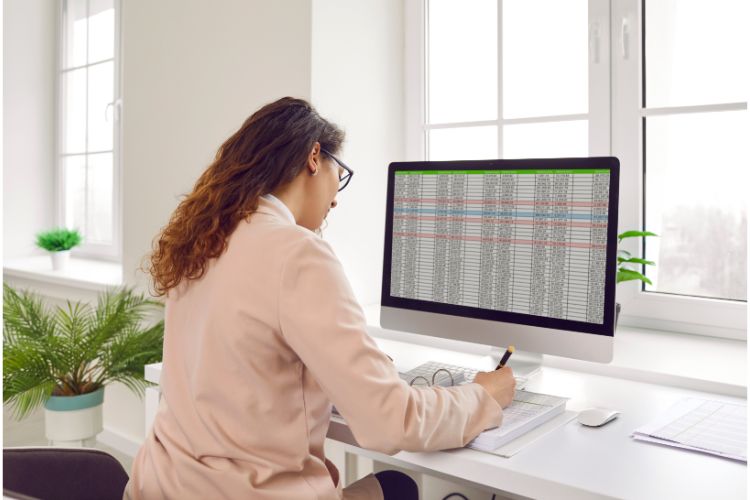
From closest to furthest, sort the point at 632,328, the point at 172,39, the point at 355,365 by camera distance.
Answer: the point at 355,365 → the point at 632,328 → the point at 172,39

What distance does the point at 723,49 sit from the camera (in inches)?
71.6

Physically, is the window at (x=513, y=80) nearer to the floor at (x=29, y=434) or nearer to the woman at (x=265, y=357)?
the woman at (x=265, y=357)

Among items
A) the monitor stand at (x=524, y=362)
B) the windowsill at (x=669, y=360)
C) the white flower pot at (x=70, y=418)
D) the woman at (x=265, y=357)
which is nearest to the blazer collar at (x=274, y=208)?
the woman at (x=265, y=357)

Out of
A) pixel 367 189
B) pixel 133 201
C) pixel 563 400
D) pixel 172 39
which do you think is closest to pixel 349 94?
pixel 367 189

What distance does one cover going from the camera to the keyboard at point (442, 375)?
1407mm

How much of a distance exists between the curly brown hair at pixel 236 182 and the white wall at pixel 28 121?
2989 mm

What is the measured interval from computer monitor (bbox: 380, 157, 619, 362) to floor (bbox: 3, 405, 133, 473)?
6.11 feet

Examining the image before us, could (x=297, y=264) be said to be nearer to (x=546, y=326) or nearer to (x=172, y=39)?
(x=546, y=326)

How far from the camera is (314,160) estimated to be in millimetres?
1220

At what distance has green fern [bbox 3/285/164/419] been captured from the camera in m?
2.20

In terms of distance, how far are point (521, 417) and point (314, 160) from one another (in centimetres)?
56

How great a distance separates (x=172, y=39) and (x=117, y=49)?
1.07 m

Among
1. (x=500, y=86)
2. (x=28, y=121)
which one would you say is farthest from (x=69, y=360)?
(x=28, y=121)

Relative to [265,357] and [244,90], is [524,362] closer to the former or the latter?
[265,357]
